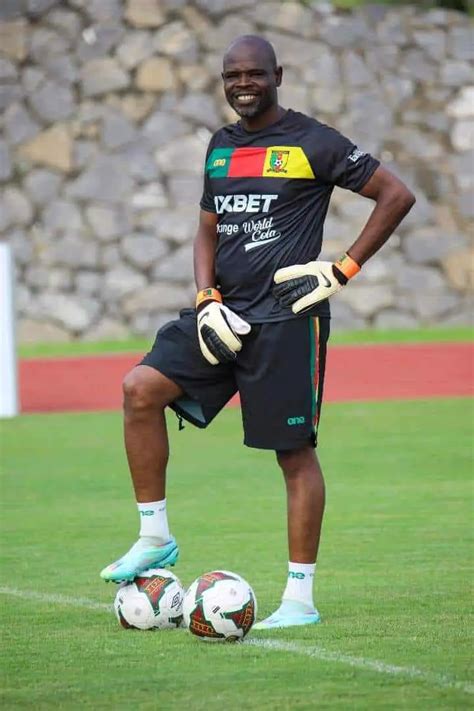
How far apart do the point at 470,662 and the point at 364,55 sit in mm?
21104

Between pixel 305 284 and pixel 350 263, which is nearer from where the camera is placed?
pixel 305 284

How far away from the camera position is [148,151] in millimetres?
25547

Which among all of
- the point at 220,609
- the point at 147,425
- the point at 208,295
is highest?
the point at 208,295

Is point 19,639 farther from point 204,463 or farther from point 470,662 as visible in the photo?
point 204,463

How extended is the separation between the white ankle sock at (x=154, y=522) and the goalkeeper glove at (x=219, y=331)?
24.5 inches

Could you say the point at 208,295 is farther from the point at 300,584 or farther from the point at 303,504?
the point at 300,584

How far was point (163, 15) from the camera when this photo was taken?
2570 centimetres

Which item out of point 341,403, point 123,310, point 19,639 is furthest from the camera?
point 123,310

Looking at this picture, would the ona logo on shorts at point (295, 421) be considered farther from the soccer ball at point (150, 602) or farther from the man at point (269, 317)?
the soccer ball at point (150, 602)

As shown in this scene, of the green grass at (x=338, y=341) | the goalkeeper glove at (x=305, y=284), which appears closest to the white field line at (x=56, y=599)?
the goalkeeper glove at (x=305, y=284)

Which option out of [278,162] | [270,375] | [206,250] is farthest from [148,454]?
[278,162]

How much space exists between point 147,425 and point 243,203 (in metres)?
0.97

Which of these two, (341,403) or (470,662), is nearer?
(470,662)

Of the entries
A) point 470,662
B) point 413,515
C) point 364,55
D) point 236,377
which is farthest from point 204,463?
point 364,55
